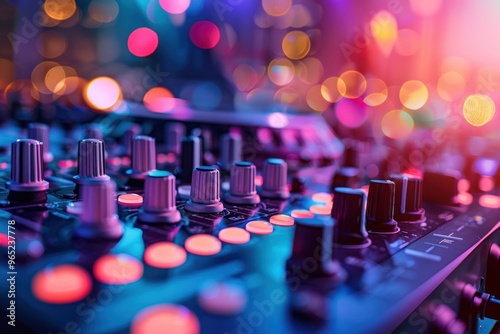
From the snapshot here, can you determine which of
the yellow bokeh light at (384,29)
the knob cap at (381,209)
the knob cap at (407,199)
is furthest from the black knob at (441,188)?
the yellow bokeh light at (384,29)

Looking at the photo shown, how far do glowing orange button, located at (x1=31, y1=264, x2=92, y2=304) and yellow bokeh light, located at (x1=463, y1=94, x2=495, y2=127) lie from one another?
1972 mm

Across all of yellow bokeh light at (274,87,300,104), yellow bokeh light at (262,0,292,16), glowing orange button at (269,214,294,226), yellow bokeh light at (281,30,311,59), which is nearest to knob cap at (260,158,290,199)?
glowing orange button at (269,214,294,226)

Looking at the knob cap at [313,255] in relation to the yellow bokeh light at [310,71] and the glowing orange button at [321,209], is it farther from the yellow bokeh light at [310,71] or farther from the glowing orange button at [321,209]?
the yellow bokeh light at [310,71]

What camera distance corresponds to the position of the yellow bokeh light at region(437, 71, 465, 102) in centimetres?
300

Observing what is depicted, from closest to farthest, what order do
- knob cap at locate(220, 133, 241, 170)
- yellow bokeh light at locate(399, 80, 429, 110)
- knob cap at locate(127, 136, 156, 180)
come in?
knob cap at locate(127, 136, 156, 180) → knob cap at locate(220, 133, 241, 170) → yellow bokeh light at locate(399, 80, 429, 110)

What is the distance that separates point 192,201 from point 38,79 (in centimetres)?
206

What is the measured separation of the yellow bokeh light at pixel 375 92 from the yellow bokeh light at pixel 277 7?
0.70 meters

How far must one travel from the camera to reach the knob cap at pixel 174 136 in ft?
4.44

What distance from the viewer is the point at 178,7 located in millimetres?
2113

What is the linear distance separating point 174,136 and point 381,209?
85cm

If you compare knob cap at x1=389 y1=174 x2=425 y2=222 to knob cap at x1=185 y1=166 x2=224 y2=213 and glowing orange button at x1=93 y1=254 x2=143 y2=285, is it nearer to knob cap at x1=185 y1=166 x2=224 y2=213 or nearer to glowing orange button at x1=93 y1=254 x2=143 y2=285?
knob cap at x1=185 y1=166 x2=224 y2=213

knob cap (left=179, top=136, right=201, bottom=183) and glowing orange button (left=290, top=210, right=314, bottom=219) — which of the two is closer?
glowing orange button (left=290, top=210, right=314, bottom=219)

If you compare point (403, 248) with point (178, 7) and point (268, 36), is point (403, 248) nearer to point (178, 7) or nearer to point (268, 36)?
point (178, 7)

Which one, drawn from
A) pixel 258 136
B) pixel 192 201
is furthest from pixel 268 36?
pixel 192 201
